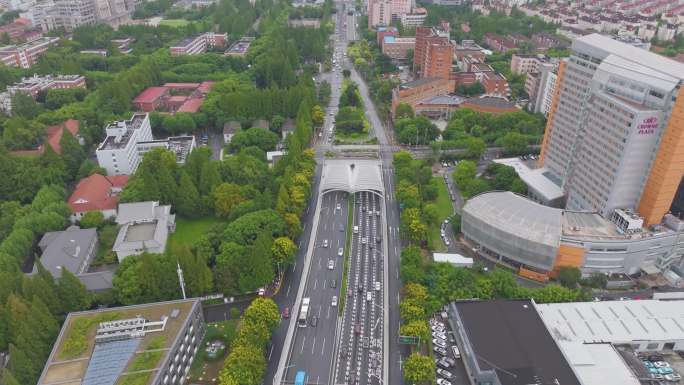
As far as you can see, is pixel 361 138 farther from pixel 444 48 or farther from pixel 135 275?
pixel 135 275

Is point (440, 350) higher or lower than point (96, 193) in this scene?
lower

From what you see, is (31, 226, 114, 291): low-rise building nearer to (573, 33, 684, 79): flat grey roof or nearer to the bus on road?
the bus on road

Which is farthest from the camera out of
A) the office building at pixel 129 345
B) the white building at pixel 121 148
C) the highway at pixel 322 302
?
the white building at pixel 121 148

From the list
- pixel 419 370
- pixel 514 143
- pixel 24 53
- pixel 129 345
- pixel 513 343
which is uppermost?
pixel 24 53

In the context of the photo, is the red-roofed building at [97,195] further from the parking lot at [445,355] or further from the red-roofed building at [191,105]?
the parking lot at [445,355]

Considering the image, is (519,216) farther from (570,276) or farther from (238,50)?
(238,50)

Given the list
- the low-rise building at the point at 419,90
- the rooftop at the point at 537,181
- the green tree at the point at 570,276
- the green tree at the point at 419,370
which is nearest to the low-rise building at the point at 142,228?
the green tree at the point at 419,370

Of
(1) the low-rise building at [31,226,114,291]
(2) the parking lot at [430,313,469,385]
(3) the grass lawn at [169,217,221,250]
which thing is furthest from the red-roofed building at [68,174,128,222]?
(2) the parking lot at [430,313,469,385]

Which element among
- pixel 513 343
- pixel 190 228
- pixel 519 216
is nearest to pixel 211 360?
pixel 190 228
